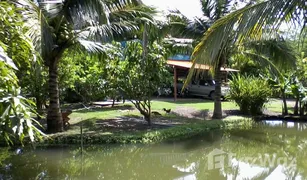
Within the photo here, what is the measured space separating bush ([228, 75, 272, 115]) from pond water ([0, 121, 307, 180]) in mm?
4396

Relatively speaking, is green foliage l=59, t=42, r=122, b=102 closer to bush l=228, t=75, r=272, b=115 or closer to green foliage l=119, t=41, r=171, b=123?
green foliage l=119, t=41, r=171, b=123

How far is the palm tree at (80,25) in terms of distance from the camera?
344 inches

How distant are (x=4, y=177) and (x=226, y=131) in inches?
322

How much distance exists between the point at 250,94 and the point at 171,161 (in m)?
8.00

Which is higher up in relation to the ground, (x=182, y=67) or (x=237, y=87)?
(x=182, y=67)

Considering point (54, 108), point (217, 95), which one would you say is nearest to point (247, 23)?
point (54, 108)

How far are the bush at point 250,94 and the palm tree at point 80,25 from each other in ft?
24.0

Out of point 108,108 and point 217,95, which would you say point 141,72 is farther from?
point 108,108

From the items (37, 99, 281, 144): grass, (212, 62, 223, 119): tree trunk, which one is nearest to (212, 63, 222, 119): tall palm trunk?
(212, 62, 223, 119): tree trunk

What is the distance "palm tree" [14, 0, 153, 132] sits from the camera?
8.73 m

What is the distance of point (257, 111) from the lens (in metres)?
15.8

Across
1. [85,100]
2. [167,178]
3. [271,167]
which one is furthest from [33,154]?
[85,100]

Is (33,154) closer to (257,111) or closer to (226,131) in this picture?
(226,131)

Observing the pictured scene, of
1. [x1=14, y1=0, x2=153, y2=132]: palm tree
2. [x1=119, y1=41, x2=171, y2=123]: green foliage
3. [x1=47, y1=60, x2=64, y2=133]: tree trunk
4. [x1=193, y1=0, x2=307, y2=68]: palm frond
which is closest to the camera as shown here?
[x1=193, y1=0, x2=307, y2=68]: palm frond
